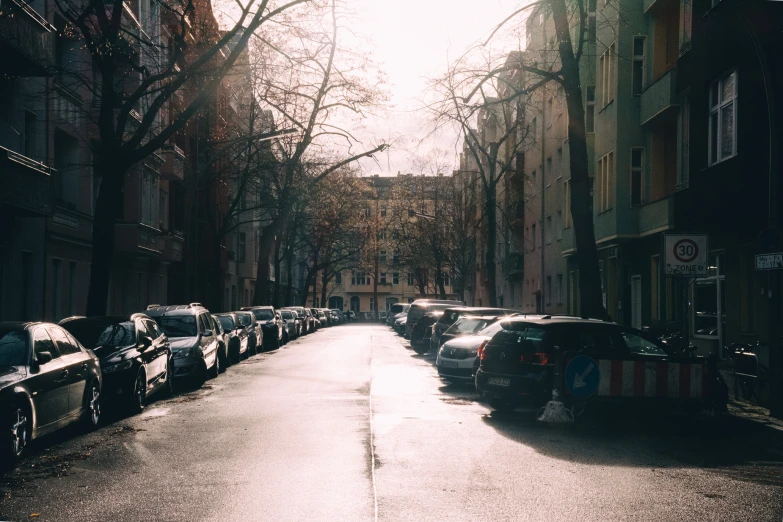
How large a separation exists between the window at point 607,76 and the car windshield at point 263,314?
1637cm

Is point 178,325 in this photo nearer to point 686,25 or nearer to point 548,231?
point 686,25

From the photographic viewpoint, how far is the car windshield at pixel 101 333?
15.2m

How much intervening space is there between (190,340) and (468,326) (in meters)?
6.65

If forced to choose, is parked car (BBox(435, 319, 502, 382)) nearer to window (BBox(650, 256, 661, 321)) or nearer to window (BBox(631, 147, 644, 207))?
window (BBox(650, 256, 661, 321))

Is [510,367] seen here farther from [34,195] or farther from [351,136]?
[351,136]

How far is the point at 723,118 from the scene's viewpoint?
798 inches

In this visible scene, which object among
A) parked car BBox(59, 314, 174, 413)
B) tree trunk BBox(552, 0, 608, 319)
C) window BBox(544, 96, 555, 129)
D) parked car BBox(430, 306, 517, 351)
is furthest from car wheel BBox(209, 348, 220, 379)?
window BBox(544, 96, 555, 129)

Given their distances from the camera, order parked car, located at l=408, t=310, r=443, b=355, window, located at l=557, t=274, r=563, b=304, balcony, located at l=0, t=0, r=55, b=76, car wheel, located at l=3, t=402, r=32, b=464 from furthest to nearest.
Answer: window, located at l=557, t=274, r=563, b=304, parked car, located at l=408, t=310, r=443, b=355, balcony, located at l=0, t=0, r=55, b=76, car wheel, located at l=3, t=402, r=32, b=464

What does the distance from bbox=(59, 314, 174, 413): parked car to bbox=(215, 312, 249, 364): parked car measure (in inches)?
434

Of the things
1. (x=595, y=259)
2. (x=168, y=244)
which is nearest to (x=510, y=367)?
(x=595, y=259)

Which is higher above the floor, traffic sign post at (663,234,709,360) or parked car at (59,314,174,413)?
traffic sign post at (663,234,709,360)

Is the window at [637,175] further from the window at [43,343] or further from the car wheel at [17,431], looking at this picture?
the car wheel at [17,431]

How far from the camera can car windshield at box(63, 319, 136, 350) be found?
598 inches

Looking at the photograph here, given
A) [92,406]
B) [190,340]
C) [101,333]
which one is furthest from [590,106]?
[92,406]
